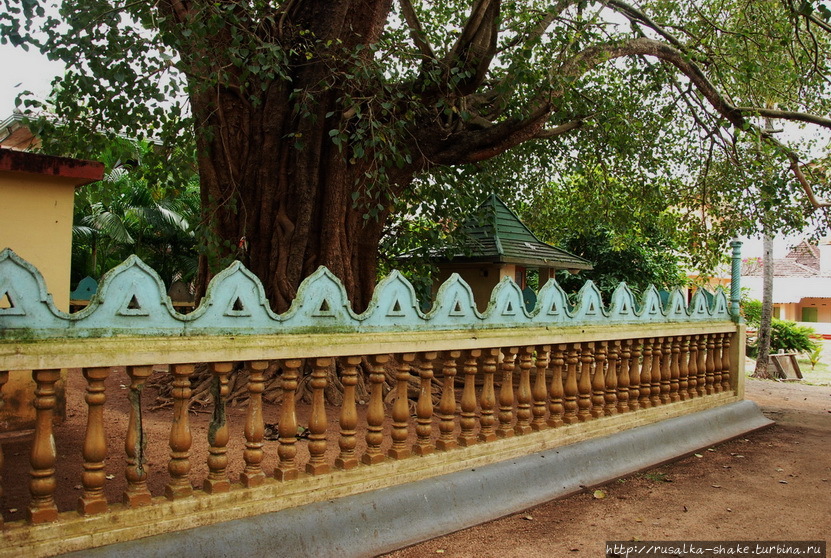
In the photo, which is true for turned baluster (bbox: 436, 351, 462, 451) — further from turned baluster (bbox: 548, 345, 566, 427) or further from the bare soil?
turned baluster (bbox: 548, 345, 566, 427)

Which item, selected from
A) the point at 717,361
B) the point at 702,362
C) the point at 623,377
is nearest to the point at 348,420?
the point at 623,377

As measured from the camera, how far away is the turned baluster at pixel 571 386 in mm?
4652

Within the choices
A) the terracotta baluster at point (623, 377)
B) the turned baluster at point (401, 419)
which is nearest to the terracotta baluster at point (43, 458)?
the turned baluster at point (401, 419)

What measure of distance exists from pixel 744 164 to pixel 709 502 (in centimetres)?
535

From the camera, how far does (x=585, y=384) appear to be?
4.76 metres

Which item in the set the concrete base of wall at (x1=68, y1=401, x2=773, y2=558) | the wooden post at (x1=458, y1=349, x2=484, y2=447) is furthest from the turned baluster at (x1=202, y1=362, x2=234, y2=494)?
the wooden post at (x1=458, y1=349, x2=484, y2=447)

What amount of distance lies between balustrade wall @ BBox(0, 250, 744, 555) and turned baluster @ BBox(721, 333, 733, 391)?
1844 millimetres

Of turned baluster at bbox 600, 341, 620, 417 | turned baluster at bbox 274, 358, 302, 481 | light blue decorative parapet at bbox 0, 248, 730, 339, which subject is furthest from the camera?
turned baluster at bbox 600, 341, 620, 417

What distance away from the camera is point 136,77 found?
16.3 feet

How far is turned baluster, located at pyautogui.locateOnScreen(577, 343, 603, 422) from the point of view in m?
4.76

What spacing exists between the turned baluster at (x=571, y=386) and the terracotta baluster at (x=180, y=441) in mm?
2715

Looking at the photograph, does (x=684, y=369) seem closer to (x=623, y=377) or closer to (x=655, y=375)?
(x=655, y=375)

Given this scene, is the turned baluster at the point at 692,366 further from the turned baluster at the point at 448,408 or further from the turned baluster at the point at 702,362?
the turned baluster at the point at 448,408

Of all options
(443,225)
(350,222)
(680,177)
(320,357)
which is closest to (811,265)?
(680,177)
